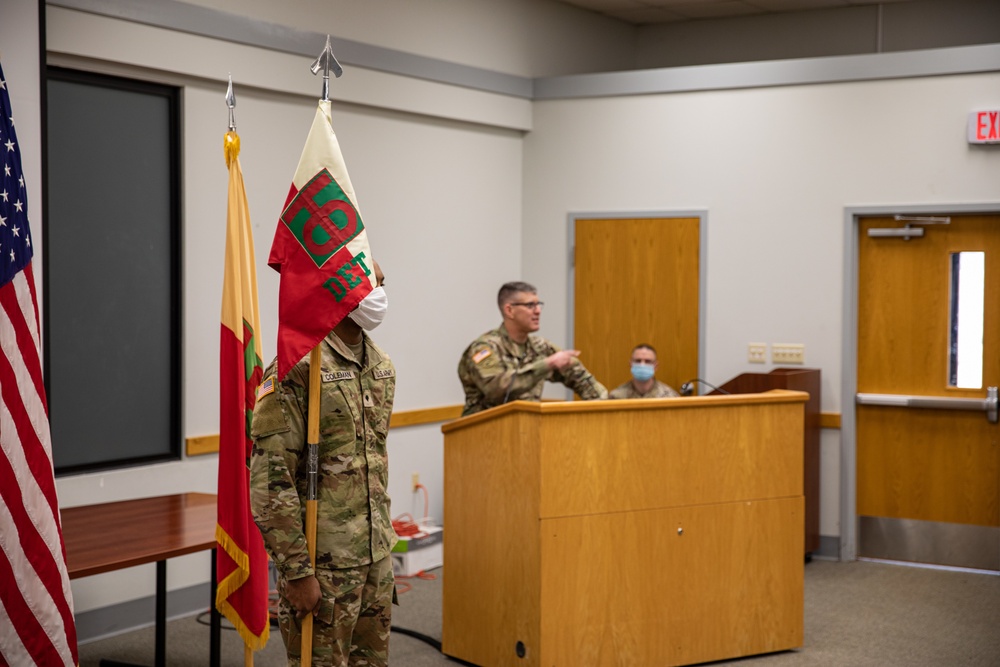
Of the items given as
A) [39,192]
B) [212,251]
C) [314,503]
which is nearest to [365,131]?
[212,251]

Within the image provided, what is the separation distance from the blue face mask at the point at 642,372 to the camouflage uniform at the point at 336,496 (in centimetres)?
321

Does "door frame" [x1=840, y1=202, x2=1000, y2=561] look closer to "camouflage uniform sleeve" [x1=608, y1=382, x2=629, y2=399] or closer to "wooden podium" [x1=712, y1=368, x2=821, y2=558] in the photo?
"wooden podium" [x1=712, y1=368, x2=821, y2=558]

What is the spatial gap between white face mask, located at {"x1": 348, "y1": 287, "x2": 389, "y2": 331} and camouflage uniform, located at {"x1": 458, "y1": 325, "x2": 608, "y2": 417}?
1568mm

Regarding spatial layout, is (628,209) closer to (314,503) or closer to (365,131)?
(365,131)

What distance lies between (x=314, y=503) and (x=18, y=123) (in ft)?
5.68

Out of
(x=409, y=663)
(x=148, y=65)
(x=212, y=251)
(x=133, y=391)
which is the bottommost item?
(x=409, y=663)

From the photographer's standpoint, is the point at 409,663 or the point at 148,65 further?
the point at 148,65

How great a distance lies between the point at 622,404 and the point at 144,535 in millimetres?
1900

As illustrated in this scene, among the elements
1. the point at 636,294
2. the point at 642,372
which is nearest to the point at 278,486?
the point at 642,372

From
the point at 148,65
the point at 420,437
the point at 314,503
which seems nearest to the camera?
the point at 314,503

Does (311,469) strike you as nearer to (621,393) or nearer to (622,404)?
(622,404)

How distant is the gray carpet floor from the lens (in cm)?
480

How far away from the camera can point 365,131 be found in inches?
256

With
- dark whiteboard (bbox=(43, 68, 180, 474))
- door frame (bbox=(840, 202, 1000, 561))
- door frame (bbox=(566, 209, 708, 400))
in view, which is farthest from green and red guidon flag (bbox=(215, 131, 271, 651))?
door frame (bbox=(840, 202, 1000, 561))
